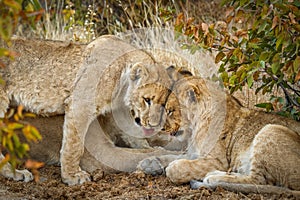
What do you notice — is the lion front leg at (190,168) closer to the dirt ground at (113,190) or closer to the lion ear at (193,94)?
the dirt ground at (113,190)

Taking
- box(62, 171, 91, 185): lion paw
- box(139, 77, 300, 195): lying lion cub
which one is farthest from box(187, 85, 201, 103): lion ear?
box(62, 171, 91, 185): lion paw

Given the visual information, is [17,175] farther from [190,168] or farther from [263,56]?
[263,56]

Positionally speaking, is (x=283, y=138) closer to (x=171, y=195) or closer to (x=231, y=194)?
(x=231, y=194)

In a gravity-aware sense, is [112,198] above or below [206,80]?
below

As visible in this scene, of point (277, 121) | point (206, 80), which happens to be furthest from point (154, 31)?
point (277, 121)

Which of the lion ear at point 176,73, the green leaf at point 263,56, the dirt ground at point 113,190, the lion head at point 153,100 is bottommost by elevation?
the dirt ground at point 113,190

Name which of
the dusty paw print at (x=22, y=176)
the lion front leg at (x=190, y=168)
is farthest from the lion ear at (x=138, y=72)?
the dusty paw print at (x=22, y=176)

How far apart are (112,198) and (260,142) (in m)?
1.22

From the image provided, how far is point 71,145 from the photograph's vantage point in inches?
179

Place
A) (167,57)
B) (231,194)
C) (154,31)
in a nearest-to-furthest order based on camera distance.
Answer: (231,194), (167,57), (154,31)

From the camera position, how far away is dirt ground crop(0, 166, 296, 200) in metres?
3.90

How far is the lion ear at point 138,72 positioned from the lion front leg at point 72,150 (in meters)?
0.55

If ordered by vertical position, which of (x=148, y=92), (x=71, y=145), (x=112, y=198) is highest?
(x=148, y=92)

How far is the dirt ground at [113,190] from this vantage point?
3.90 m
